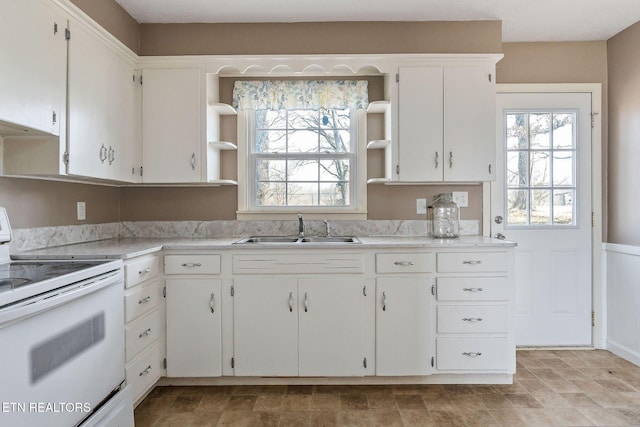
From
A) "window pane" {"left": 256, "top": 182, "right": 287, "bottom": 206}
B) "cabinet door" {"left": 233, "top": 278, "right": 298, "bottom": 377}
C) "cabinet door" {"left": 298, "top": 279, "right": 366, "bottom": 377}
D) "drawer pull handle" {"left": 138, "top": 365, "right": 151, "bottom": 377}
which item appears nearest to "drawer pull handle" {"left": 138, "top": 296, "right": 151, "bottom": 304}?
"drawer pull handle" {"left": 138, "top": 365, "right": 151, "bottom": 377}

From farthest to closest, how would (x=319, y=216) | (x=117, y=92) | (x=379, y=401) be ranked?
(x=319, y=216)
(x=117, y=92)
(x=379, y=401)

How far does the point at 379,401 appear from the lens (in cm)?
236

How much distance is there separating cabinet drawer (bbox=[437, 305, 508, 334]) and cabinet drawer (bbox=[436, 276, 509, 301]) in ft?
0.18

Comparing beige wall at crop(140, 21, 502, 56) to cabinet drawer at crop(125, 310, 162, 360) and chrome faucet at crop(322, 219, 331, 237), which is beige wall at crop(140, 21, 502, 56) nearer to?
chrome faucet at crop(322, 219, 331, 237)

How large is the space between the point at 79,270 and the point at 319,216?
178 cm

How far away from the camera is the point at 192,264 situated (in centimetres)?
247

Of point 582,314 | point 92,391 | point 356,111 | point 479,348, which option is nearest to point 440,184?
point 356,111

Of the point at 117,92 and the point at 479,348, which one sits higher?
the point at 117,92

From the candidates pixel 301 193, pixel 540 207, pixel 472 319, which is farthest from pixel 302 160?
pixel 540 207

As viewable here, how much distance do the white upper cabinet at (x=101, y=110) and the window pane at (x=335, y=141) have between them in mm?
1364

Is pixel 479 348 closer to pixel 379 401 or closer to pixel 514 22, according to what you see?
pixel 379 401

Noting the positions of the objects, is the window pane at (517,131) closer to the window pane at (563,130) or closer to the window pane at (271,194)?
the window pane at (563,130)

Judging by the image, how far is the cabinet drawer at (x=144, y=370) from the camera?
2094 mm

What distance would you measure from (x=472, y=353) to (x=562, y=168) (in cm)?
174
